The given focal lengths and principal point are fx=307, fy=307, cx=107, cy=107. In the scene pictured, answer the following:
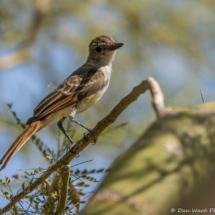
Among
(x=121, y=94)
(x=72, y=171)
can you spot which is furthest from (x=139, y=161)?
(x=121, y=94)

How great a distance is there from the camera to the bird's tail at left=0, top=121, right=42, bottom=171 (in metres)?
2.97

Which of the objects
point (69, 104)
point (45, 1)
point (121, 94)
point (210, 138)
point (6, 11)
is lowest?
point (210, 138)

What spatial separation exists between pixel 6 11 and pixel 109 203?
20.6 ft

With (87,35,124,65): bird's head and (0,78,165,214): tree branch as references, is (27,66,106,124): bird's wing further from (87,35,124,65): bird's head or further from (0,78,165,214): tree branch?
(0,78,165,214): tree branch

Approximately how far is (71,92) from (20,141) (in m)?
1.02

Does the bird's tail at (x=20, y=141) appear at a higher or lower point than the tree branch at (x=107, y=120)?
higher

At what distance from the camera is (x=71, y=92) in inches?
156

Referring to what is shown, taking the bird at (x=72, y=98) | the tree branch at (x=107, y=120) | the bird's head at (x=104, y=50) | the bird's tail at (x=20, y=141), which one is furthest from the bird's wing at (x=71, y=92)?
the tree branch at (x=107, y=120)

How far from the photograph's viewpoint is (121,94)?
6.12 meters

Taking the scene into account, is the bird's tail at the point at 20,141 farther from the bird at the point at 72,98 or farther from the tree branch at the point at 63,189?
the tree branch at the point at 63,189

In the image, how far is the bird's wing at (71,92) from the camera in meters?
3.79

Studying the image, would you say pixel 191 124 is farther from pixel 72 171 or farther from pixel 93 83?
pixel 93 83

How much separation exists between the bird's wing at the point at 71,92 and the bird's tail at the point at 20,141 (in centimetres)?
13

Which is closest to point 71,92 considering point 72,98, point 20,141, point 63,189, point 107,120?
point 72,98
